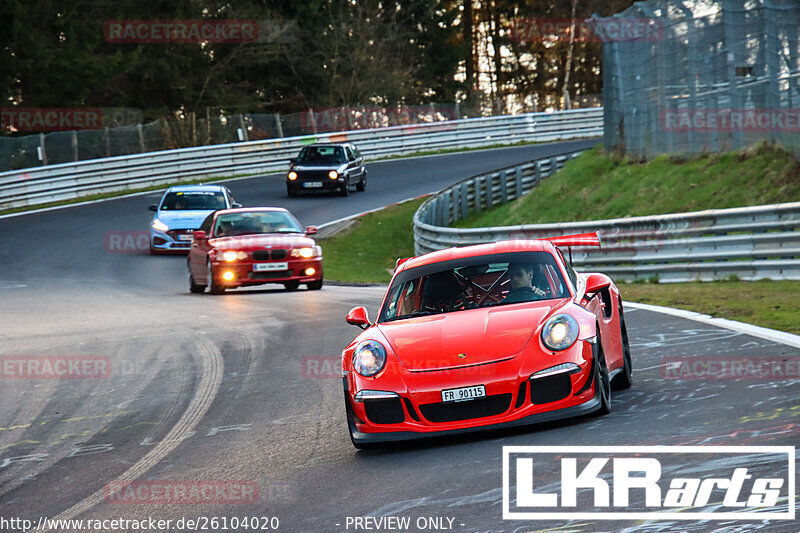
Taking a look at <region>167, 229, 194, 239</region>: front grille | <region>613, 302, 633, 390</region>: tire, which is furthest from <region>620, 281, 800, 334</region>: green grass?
<region>167, 229, 194, 239</region>: front grille

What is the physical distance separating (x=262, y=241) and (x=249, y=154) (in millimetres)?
26676

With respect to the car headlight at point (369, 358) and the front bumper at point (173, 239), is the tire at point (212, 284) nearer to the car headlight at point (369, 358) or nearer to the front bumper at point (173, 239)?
the front bumper at point (173, 239)

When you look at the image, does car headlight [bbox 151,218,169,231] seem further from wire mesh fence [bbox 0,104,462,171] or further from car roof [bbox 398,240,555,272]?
car roof [bbox 398,240,555,272]

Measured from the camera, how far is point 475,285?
8617 millimetres

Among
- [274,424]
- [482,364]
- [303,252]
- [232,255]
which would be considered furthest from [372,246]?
[482,364]

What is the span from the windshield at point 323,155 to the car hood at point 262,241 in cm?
1948

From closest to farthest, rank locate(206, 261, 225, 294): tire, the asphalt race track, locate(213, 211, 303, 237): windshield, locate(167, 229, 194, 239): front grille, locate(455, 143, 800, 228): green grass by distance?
the asphalt race track → locate(206, 261, 225, 294): tire → locate(213, 211, 303, 237): windshield → locate(455, 143, 800, 228): green grass → locate(167, 229, 194, 239): front grille

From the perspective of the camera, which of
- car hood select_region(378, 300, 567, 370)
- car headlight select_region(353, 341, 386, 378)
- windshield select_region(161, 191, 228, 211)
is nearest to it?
car hood select_region(378, 300, 567, 370)

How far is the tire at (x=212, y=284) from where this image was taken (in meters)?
19.6

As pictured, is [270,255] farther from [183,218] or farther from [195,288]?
[183,218]

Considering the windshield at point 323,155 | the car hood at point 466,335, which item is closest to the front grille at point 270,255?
the car hood at point 466,335

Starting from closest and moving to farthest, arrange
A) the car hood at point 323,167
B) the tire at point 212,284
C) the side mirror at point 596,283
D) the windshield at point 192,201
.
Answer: the side mirror at point 596,283, the tire at point 212,284, the windshield at point 192,201, the car hood at point 323,167

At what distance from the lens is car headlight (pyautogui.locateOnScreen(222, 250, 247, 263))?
19.3 metres

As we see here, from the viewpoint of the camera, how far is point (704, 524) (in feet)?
16.7
